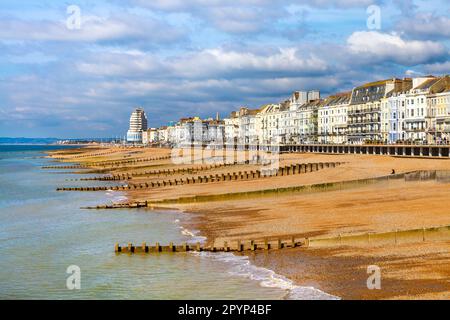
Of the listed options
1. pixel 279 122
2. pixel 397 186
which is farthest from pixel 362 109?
pixel 397 186

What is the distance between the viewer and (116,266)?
26.0 m

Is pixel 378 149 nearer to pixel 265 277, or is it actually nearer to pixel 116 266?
pixel 116 266

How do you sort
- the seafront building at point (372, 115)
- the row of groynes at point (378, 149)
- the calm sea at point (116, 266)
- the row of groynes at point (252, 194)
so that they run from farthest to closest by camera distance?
the seafront building at point (372, 115) < the row of groynes at point (378, 149) < the row of groynes at point (252, 194) < the calm sea at point (116, 266)

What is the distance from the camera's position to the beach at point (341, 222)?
20703 millimetres

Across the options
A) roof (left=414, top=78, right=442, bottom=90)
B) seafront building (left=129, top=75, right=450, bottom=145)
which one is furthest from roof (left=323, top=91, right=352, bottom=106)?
roof (left=414, top=78, right=442, bottom=90)

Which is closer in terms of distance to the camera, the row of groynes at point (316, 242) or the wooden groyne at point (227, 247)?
the row of groynes at point (316, 242)

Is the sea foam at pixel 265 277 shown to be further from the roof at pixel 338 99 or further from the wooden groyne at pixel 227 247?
the roof at pixel 338 99

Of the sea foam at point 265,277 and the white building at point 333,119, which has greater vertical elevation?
the white building at point 333,119

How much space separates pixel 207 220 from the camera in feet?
126

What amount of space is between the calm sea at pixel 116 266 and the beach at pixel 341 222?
1.44m

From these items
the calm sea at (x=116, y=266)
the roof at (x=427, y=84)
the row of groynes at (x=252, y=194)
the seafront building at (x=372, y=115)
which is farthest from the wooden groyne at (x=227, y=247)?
the roof at (x=427, y=84)

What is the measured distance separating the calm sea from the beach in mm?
1444

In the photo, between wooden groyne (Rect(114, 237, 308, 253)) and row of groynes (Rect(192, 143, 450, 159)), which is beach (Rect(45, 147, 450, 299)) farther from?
row of groynes (Rect(192, 143, 450, 159))
